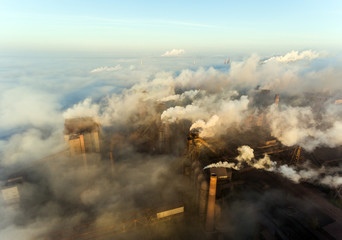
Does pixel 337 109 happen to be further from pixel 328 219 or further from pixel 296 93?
pixel 328 219

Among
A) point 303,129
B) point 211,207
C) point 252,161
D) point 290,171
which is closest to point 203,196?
point 211,207

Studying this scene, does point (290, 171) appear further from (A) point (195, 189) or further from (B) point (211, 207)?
(B) point (211, 207)

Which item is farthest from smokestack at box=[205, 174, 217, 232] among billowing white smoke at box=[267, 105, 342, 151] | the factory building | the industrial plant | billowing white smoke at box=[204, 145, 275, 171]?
billowing white smoke at box=[267, 105, 342, 151]

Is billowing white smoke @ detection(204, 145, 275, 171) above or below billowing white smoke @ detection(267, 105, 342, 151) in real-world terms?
below

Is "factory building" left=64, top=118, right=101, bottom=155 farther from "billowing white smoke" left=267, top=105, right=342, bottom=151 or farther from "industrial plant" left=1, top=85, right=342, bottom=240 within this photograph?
"billowing white smoke" left=267, top=105, right=342, bottom=151

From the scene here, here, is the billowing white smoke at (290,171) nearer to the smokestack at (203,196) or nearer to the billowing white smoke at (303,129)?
the billowing white smoke at (303,129)
